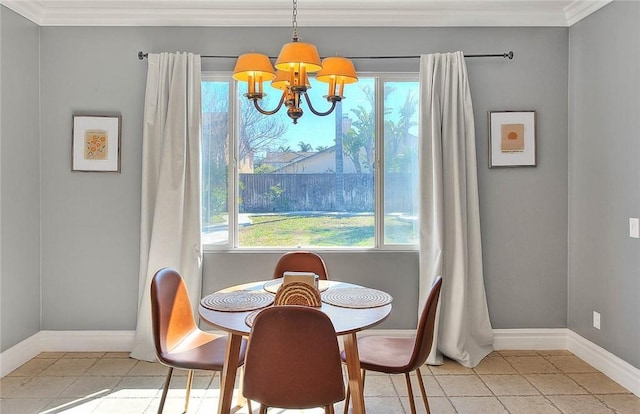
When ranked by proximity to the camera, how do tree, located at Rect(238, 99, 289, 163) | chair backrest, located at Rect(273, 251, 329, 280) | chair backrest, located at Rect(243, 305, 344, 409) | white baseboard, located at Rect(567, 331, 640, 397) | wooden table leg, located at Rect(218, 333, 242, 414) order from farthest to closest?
tree, located at Rect(238, 99, 289, 163) → chair backrest, located at Rect(273, 251, 329, 280) → white baseboard, located at Rect(567, 331, 640, 397) → wooden table leg, located at Rect(218, 333, 242, 414) → chair backrest, located at Rect(243, 305, 344, 409)

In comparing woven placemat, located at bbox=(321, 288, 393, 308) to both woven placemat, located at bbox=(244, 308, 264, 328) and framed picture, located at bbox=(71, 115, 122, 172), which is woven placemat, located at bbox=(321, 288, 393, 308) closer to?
woven placemat, located at bbox=(244, 308, 264, 328)

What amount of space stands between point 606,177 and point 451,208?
1041 mm

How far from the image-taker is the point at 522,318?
338 cm

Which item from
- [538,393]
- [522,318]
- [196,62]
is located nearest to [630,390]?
[538,393]

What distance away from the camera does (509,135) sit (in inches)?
132

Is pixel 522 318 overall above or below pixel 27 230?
below

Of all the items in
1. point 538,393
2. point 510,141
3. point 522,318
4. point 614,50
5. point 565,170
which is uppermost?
point 614,50

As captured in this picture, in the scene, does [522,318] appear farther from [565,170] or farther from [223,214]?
[223,214]

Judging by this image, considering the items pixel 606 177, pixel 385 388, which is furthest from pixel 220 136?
pixel 606 177

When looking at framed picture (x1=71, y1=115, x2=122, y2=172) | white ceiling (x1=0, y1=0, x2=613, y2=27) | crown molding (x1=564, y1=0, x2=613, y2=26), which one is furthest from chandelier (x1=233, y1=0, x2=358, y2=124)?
crown molding (x1=564, y1=0, x2=613, y2=26)

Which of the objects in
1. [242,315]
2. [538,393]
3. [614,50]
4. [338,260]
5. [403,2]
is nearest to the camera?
[242,315]

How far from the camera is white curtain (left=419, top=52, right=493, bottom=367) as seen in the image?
3.16m

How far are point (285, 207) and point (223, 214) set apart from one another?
19.3 inches

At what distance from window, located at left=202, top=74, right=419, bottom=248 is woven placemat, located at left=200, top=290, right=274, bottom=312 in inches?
44.8
